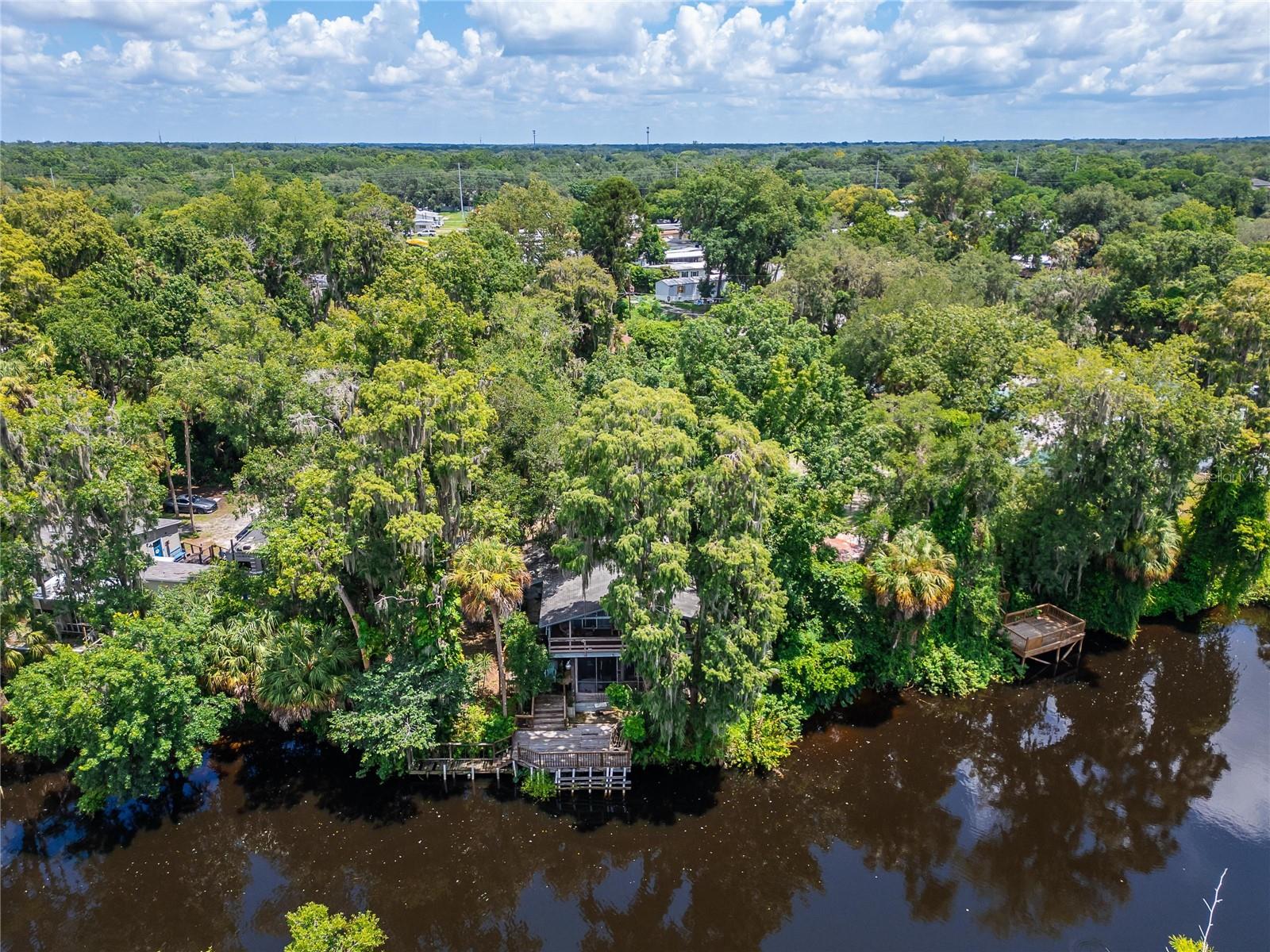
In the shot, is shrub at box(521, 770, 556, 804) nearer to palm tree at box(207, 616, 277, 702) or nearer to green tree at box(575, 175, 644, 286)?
palm tree at box(207, 616, 277, 702)

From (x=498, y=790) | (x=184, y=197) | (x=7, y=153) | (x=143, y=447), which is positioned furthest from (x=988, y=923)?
(x=7, y=153)

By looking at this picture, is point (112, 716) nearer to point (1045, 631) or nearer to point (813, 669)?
point (813, 669)

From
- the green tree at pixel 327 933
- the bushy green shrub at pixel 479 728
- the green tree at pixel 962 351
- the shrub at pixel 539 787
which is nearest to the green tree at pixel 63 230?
the bushy green shrub at pixel 479 728

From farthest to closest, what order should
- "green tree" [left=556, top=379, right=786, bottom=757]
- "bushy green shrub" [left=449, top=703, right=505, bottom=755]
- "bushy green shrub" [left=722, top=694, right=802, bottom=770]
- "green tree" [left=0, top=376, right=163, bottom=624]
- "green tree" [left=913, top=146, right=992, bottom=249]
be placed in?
"green tree" [left=913, top=146, right=992, bottom=249] < "bushy green shrub" [left=722, top=694, right=802, bottom=770] < "bushy green shrub" [left=449, top=703, right=505, bottom=755] < "green tree" [left=0, top=376, right=163, bottom=624] < "green tree" [left=556, top=379, right=786, bottom=757]

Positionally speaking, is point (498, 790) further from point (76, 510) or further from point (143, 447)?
point (143, 447)

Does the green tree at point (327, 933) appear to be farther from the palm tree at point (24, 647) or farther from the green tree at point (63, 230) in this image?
the green tree at point (63, 230)

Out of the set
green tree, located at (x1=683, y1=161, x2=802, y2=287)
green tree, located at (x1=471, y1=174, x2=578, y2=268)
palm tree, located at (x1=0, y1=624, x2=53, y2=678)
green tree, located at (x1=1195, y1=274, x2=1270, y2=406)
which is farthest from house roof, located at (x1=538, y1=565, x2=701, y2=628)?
green tree, located at (x1=683, y1=161, x2=802, y2=287)
